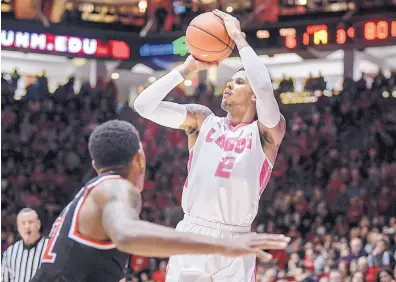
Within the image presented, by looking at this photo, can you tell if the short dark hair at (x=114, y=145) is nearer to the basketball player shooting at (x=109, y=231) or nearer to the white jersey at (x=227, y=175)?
the basketball player shooting at (x=109, y=231)

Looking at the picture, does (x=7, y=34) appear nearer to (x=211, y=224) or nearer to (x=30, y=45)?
(x=30, y=45)

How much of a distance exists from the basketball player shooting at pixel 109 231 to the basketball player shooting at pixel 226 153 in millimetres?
1663

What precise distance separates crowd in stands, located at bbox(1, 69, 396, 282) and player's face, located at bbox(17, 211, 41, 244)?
4.14m

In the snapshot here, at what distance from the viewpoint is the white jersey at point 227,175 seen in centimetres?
491

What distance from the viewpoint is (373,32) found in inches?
662

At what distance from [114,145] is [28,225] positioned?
3.76m

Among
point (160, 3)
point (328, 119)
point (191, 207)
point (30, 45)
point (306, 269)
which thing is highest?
point (160, 3)

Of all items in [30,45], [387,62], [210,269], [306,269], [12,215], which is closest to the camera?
[210,269]

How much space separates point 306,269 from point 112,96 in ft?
29.2

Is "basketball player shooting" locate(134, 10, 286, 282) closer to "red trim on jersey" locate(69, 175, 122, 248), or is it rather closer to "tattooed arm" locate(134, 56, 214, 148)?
"tattooed arm" locate(134, 56, 214, 148)

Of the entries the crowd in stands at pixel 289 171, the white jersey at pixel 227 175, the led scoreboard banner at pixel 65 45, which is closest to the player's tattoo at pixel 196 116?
the white jersey at pixel 227 175

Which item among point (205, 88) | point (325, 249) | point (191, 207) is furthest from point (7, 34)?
point (191, 207)

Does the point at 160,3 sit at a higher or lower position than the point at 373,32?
higher

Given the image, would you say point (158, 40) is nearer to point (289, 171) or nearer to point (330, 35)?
point (330, 35)
